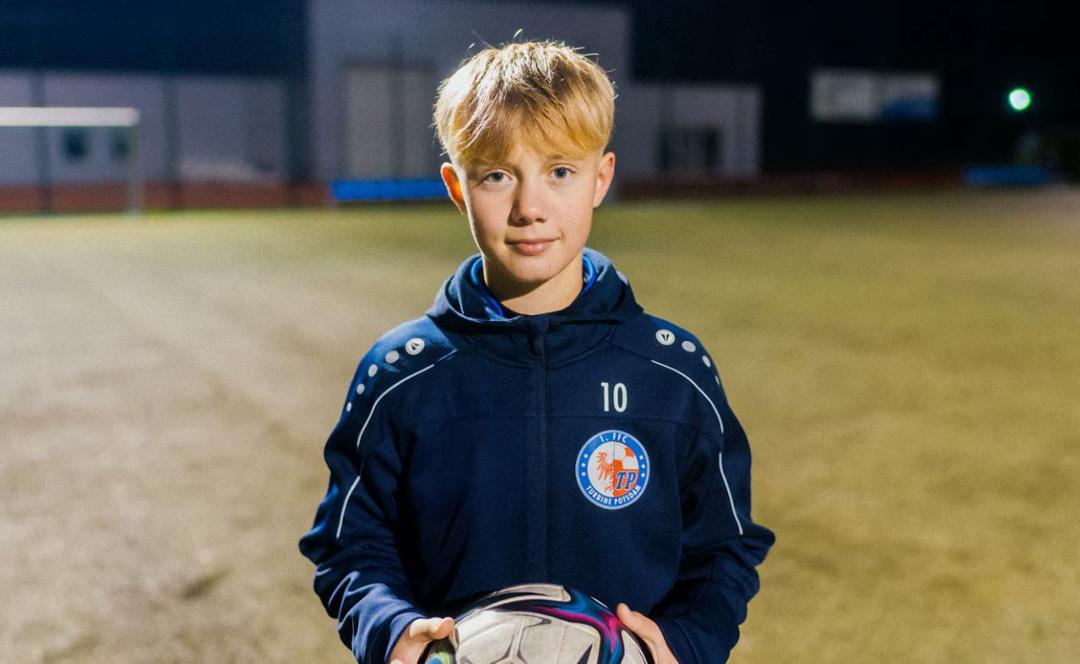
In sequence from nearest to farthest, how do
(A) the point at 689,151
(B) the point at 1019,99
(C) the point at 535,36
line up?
(C) the point at 535,36 < (A) the point at 689,151 < (B) the point at 1019,99

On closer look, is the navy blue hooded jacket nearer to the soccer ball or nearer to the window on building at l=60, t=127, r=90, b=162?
the soccer ball

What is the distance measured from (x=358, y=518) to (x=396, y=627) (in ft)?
0.87

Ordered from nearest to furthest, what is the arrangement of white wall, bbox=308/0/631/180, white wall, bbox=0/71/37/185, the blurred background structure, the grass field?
the grass field → white wall, bbox=0/71/37/185 → the blurred background structure → white wall, bbox=308/0/631/180

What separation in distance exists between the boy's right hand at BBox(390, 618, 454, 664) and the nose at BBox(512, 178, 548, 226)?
0.66m

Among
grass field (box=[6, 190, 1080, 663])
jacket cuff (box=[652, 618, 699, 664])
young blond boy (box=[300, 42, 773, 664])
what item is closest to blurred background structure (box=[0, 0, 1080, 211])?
grass field (box=[6, 190, 1080, 663])

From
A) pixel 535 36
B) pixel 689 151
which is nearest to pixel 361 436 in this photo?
pixel 535 36

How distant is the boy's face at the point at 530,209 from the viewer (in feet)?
5.85

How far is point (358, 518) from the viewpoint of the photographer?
6.25 feet

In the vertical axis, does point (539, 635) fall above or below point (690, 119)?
below

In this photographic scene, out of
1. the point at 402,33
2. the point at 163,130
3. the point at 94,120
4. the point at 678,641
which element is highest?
the point at 402,33

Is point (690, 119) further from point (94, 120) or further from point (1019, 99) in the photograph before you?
point (94, 120)

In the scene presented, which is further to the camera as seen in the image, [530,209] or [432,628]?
[530,209]

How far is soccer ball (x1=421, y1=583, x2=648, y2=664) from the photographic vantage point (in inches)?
65.5

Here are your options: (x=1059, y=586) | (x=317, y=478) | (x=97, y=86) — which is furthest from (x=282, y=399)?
(x=97, y=86)
